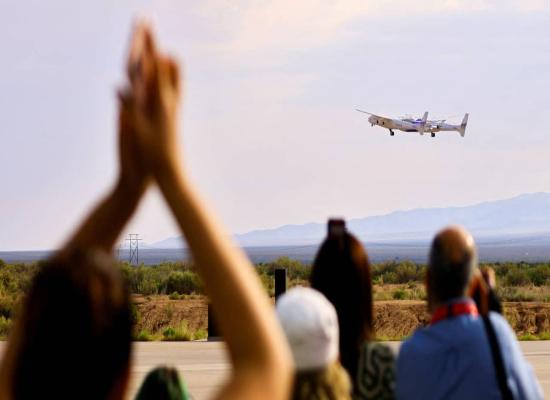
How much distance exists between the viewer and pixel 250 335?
210 centimetres

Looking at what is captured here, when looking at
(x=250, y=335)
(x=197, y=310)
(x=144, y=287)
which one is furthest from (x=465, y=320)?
(x=144, y=287)

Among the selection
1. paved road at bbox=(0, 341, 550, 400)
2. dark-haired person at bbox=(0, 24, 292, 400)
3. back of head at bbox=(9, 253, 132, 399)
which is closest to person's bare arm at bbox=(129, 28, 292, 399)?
dark-haired person at bbox=(0, 24, 292, 400)

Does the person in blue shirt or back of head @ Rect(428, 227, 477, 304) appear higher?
back of head @ Rect(428, 227, 477, 304)

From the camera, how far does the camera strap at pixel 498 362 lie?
4.43m

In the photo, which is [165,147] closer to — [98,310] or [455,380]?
[98,310]

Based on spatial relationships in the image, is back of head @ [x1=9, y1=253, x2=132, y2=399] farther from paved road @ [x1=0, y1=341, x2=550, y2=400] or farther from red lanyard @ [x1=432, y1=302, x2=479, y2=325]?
paved road @ [x1=0, y1=341, x2=550, y2=400]

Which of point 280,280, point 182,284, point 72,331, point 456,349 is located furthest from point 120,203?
point 182,284

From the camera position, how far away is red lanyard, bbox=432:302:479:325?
15.1 ft

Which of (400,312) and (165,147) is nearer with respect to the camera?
(165,147)

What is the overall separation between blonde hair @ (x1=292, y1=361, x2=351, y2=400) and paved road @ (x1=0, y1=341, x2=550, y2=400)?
9009 mm

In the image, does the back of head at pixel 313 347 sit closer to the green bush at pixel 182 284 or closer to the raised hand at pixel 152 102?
the raised hand at pixel 152 102

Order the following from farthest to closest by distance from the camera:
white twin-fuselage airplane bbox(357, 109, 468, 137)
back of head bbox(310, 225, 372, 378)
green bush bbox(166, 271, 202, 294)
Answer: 1. white twin-fuselage airplane bbox(357, 109, 468, 137)
2. green bush bbox(166, 271, 202, 294)
3. back of head bbox(310, 225, 372, 378)

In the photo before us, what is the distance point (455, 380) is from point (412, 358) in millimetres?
184

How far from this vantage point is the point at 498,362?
4.47 m
